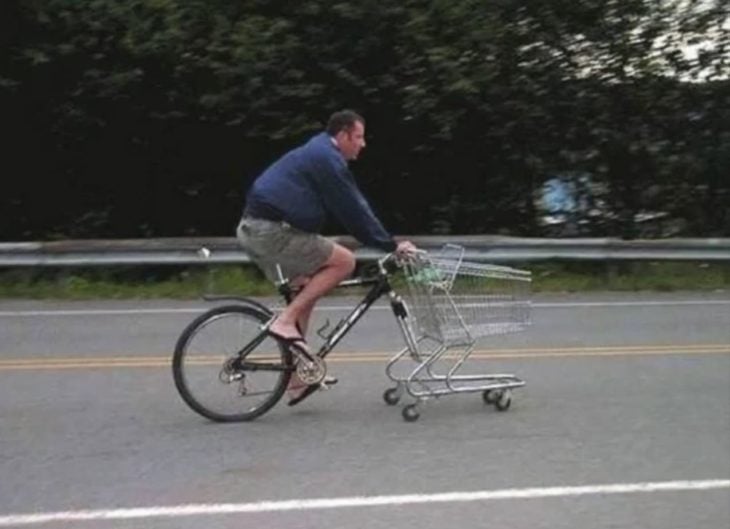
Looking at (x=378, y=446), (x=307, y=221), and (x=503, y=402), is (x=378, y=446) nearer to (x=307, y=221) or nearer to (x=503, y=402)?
(x=503, y=402)

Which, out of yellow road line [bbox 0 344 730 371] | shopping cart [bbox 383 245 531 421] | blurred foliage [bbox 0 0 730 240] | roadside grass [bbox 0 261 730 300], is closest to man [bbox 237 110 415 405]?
shopping cart [bbox 383 245 531 421]

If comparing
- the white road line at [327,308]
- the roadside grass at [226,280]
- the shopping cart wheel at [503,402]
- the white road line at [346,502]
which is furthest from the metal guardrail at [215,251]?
the white road line at [346,502]

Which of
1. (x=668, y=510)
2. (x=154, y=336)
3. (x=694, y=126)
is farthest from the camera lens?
(x=694, y=126)

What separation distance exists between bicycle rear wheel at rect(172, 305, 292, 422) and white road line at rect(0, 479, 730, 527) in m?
1.88

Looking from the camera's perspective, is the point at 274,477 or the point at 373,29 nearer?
the point at 274,477

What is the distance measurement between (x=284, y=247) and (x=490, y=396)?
1.59 m

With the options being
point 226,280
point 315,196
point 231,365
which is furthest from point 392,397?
point 226,280

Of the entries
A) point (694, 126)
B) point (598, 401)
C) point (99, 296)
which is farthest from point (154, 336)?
point (694, 126)

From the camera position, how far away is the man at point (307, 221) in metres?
8.66

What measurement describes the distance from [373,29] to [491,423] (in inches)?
383

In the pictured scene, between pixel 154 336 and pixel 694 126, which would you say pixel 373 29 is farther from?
pixel 154 336

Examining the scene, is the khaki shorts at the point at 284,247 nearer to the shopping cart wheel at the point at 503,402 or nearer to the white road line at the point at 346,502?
the shopping cart wheel at the point at 503,402

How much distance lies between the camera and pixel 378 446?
815 centimetres

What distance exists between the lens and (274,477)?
748 cm
